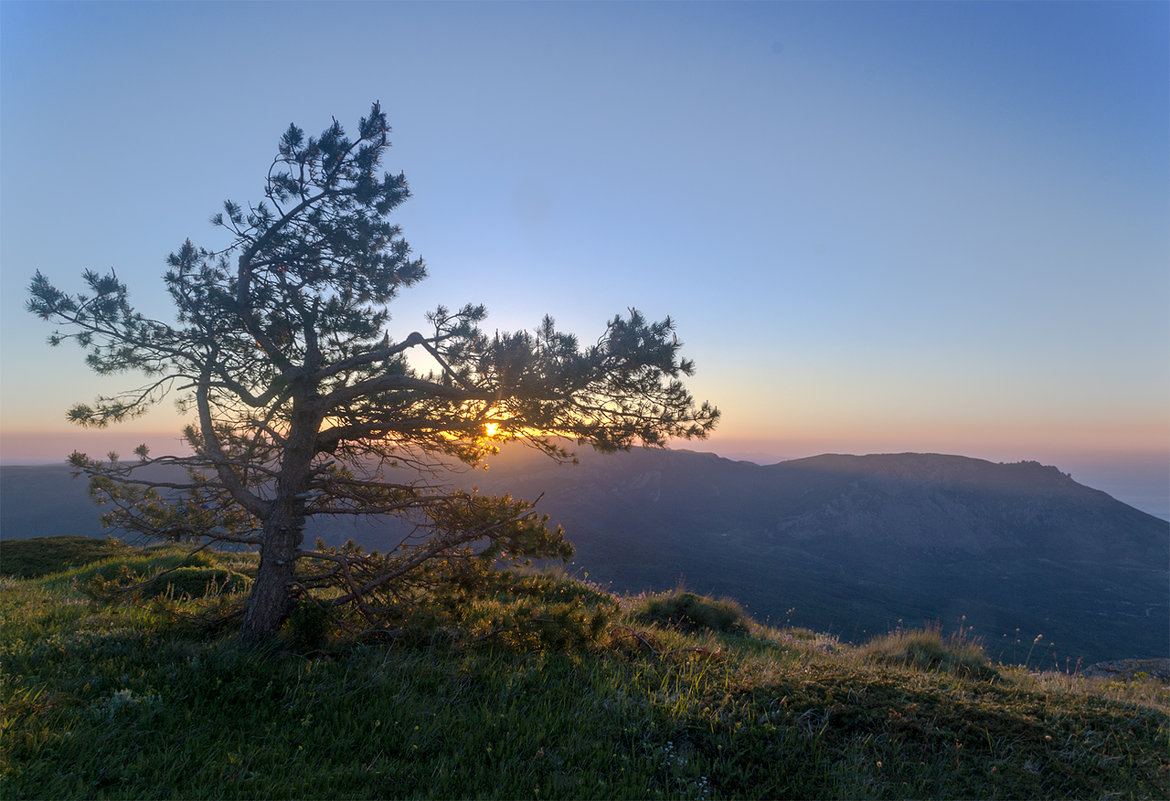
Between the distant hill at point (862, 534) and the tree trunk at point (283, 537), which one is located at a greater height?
the tree trunk at point (283, 537)

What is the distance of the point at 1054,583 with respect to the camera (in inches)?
2813

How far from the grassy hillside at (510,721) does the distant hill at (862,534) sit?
4089 centimetres

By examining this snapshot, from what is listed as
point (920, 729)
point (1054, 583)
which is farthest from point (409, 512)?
point (1054, 583)

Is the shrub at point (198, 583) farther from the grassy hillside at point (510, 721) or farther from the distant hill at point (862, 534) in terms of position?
the distant hill at point (862, 534)

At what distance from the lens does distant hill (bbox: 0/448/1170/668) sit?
51.9 metres

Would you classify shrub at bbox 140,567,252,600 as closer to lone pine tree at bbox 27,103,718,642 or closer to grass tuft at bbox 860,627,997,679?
lone pine tree at bbox 27,103,718,642

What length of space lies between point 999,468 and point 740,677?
422 ft

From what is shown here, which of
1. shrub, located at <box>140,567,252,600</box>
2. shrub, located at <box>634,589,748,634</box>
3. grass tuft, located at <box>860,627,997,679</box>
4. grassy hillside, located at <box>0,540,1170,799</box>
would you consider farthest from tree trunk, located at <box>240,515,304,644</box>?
grass tuft, located at <box>860,627,997,679</box>

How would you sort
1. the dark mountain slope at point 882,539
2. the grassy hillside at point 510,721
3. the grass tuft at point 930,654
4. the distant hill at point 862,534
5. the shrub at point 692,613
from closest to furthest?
1. the grassy hillside at point 510,721
2. the grass tuft at point 930,654
3. the shrub at point 692,613
4. the dark mountain slope at point 882,539
5. the distant hill at point 862,534

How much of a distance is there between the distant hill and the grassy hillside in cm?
4089

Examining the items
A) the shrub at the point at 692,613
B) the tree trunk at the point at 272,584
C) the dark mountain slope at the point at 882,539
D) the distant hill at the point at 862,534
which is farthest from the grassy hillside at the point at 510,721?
the distant hill at the point at 862,534

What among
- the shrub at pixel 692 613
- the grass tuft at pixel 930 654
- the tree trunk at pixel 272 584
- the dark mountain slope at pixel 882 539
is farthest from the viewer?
the dark mountain slope at pixel 882 539

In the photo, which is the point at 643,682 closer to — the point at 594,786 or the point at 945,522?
the point at 594,786

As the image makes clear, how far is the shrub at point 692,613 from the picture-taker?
431 inches
